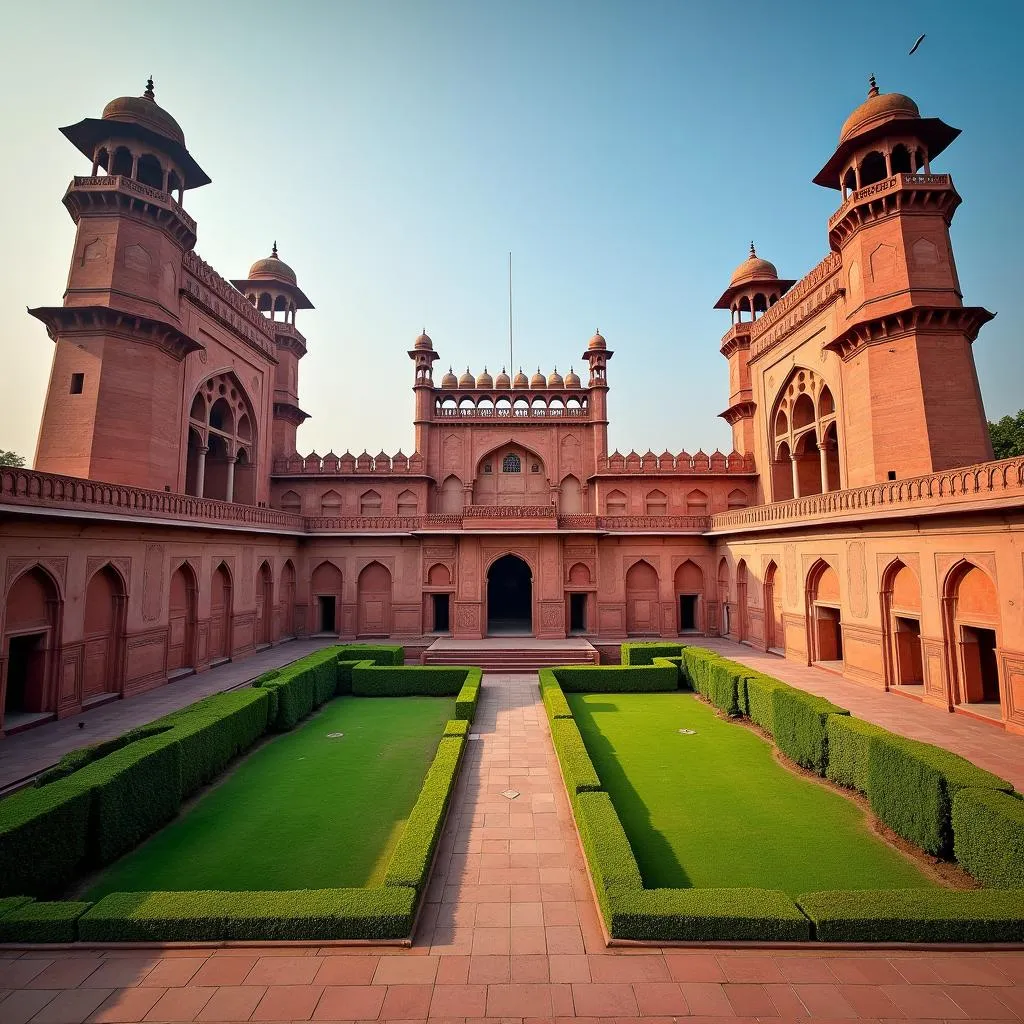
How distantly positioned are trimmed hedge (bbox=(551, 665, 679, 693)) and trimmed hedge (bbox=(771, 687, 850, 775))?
5114 mm

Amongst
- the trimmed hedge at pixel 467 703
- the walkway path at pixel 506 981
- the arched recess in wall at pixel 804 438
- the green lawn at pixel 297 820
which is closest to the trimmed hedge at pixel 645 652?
the trimmed hedge at pixel 467 703

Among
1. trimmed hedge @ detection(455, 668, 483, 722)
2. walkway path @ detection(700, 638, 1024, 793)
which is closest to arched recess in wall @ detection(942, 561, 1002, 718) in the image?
walkway path @ detection(700, 638, 1024, 793)

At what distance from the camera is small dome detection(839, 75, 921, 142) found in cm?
1902

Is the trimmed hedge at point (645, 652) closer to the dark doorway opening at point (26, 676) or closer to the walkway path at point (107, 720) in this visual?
the walkway path at point (107, 720)

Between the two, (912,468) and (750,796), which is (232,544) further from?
(912,468)

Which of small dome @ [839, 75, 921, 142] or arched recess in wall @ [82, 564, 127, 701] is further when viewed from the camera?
small dome @ [839, 75, 921, 142]

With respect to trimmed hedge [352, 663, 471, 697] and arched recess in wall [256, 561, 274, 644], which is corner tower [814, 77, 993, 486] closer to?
trimmed hedge [352, 663, 471, 697]

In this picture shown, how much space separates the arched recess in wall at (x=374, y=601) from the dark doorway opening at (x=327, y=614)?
175cm

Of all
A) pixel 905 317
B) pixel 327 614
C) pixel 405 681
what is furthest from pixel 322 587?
pixel 905 317

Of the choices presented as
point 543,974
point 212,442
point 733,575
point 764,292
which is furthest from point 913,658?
point 212,442

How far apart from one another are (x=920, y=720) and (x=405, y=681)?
12746mm

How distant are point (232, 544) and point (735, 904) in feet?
63.3

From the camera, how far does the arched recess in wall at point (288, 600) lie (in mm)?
24419

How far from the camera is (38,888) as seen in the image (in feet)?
20.7
